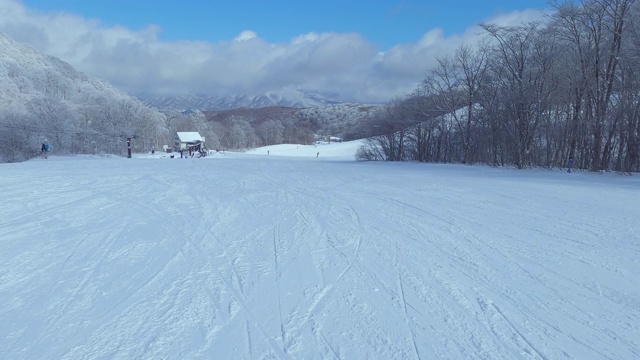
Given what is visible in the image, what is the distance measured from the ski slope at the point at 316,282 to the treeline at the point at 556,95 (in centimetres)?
1689

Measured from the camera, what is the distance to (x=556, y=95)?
29.1 meters

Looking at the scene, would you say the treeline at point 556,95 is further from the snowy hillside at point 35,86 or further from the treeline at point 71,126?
the snowy hillside at point 35,86

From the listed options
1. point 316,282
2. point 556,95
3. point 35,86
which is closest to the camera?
point 316,282

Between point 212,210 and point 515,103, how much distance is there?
26.9 metres

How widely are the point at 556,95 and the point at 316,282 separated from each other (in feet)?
98.3

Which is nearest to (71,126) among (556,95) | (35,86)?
(35,86)

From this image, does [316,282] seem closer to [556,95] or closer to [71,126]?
[556,95]

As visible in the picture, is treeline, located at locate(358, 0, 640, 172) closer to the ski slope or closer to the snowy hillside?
the ski slope

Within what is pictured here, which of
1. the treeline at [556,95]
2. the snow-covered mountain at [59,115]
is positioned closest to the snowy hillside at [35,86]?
the snow-covered mountain at [59,115]

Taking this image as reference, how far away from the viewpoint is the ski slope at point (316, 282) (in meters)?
3.75

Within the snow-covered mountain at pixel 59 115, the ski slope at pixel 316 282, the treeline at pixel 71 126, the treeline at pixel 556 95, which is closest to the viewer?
the ski slope at pixel 316 282

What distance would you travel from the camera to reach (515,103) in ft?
99.0

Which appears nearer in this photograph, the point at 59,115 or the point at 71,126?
the point at 59,115

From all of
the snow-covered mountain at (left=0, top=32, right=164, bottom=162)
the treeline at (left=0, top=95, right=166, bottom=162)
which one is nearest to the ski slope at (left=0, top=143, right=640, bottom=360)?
the snow-covered mountain at (left=0, top=32, right=164, bottom=162)
